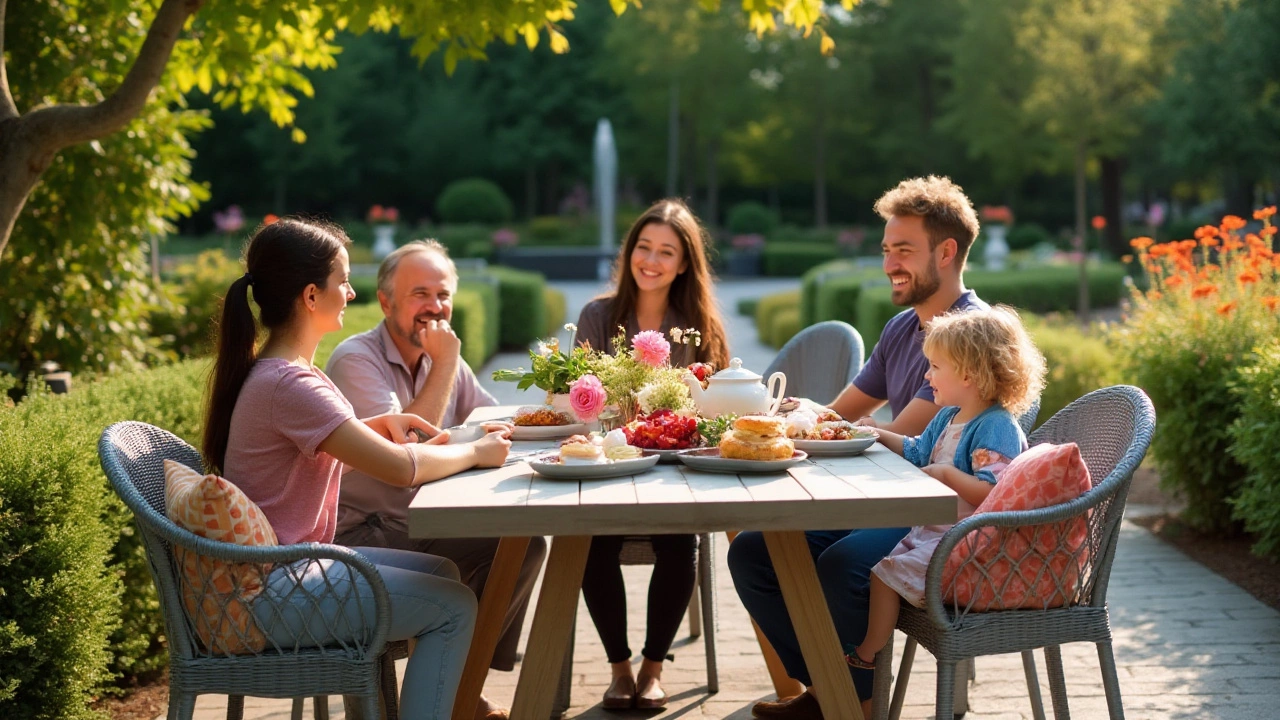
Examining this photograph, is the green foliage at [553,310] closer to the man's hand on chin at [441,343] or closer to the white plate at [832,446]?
the man's hand on chin at [441,343]

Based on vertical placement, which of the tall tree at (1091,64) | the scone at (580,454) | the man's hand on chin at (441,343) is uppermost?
the tall tree at (1091,64)

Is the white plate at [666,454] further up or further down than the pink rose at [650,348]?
further down

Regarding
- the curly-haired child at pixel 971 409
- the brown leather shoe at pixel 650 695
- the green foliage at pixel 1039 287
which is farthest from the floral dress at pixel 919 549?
the green foliage at pixel 1039 287

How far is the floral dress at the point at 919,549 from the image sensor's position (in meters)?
2.86

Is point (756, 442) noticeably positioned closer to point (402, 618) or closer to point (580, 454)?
point (580, 454)

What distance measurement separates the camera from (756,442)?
9.32 ft

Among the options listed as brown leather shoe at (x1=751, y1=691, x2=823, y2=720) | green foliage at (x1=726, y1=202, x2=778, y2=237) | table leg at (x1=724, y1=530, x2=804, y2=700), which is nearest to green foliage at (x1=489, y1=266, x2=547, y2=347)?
table leg at (x1=724, y1=530, x2=804, y2=700)

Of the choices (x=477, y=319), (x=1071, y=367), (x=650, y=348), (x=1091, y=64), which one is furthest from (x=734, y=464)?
(x=1091, y=64)

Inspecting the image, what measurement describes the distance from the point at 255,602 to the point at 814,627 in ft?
4.16

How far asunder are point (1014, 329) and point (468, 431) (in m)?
1.40

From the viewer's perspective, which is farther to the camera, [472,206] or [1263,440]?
[472,206]

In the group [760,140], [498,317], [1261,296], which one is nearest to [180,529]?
[1261,296]

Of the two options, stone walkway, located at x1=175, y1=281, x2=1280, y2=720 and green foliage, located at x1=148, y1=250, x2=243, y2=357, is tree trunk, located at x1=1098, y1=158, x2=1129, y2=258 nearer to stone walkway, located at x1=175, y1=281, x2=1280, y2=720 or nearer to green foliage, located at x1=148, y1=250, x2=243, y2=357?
green foliage, located at x1=148, y1=250, x2=243, y2=357

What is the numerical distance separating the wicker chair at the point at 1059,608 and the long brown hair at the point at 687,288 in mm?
1645
